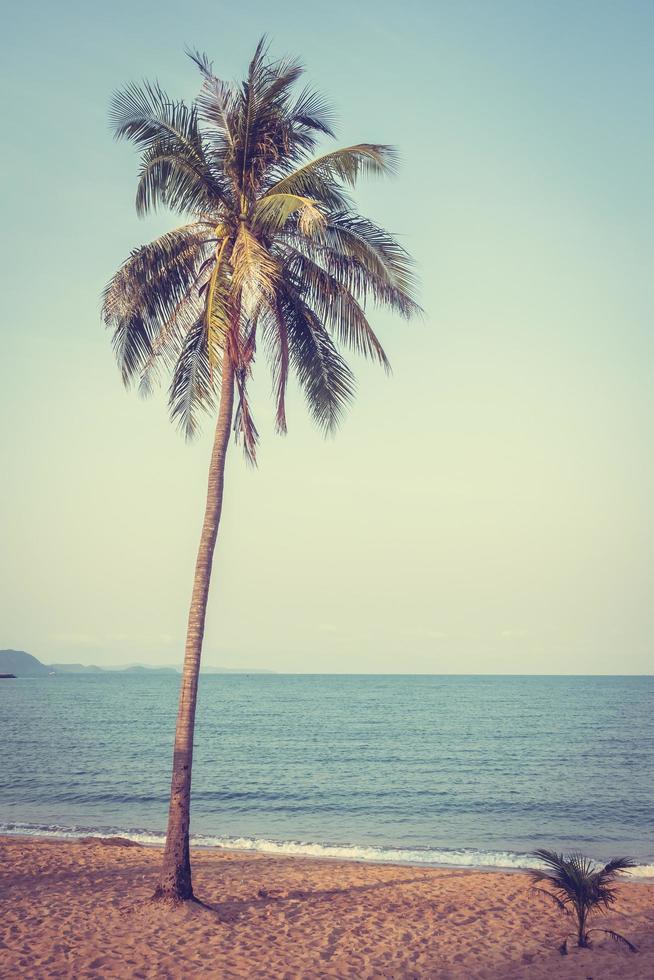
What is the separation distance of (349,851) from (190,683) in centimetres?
1079

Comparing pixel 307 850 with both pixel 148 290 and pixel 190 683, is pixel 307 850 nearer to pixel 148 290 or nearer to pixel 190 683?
pixel 190 683

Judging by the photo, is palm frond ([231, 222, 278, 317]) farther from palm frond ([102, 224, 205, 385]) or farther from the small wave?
the small wave

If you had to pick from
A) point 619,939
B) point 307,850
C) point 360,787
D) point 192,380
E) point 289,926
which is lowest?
point 360,787

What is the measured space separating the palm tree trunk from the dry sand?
1.58ft

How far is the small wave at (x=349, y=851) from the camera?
1766 cm

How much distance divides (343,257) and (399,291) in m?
1.17

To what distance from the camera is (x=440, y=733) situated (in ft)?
179

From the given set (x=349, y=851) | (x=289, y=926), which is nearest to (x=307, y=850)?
(x=349, y=851)

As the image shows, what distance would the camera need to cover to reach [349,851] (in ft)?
61.2

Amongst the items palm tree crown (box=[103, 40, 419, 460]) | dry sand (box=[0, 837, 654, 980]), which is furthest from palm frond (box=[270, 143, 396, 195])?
dry sand (box=[0, 837, 654, 980])

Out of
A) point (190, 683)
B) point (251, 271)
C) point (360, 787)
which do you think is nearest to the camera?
point (251, 271)

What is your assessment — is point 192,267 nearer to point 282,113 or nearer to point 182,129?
point 182,129

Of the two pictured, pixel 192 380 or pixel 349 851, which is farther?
pixel 349 851

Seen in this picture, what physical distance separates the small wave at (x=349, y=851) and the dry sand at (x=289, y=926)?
10.6ft
